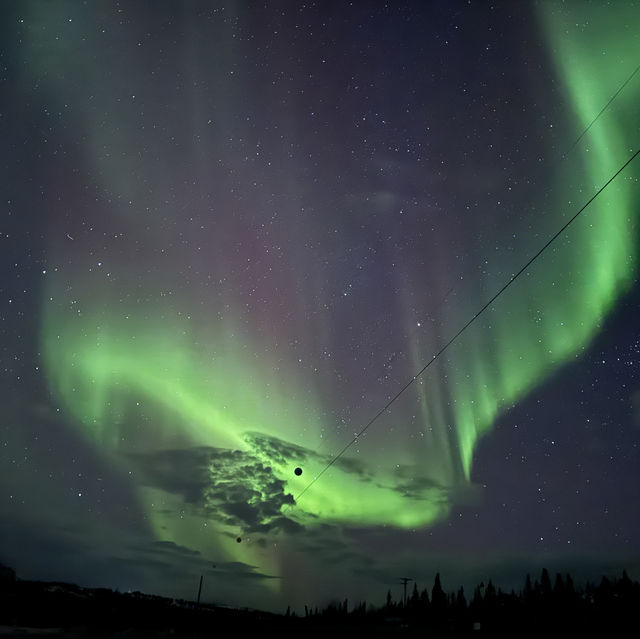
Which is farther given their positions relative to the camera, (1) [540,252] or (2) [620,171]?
(1) [540,252]

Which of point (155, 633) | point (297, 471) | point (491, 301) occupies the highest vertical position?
point (491, 301)

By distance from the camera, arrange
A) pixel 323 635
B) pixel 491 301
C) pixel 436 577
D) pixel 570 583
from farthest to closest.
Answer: pixel 436 577 → pixel 570 583 → pixel 323 635 → pixel 491 301

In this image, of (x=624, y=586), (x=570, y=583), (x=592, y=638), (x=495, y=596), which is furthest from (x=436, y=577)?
(x=592, y=638)

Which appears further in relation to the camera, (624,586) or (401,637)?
(624,586)

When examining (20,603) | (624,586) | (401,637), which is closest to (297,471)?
(401,637)

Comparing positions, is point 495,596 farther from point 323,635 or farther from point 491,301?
point 491,301

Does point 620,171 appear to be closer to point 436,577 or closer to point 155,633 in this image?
point 155,633

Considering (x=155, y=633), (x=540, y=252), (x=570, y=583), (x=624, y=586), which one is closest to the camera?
(x=540, y=252)

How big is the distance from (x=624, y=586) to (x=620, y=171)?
122 m

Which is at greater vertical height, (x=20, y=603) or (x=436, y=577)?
(x=436, y=577)

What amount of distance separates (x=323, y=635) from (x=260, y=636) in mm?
2938

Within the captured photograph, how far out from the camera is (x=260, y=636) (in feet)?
81.4

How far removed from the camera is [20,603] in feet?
168

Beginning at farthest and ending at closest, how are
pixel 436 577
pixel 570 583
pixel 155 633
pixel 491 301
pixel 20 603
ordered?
1. pixel 436 577
2. pixel 570 583
3. pixel 20 603
4. pixel 155 633
5. pixel 491 301
